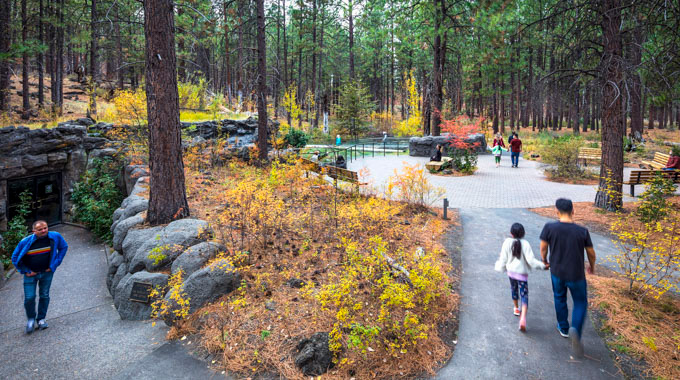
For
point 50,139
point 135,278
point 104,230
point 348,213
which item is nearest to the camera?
point 135,278

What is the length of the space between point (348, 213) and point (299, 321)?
9.08 feet

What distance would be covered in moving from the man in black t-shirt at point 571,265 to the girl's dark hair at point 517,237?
1.03ft

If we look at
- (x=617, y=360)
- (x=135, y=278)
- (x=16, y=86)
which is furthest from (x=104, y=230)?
(x=16, y=86)

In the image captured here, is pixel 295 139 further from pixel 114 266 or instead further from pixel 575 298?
pixel 575 298

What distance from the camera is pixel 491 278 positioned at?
20.1ft

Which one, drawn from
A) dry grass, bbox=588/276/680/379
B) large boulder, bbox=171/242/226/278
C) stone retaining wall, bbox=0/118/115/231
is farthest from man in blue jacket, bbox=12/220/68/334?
stone retaining wall, bbox=0/118/115/231

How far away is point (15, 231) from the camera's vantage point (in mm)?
12203

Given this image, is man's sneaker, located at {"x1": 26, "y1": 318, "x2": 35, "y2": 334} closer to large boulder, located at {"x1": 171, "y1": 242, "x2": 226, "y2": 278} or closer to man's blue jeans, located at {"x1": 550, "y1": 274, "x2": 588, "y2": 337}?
large boulder, located at {"x1": 171, "y1": 242, "x2": 226, "y2": 278}

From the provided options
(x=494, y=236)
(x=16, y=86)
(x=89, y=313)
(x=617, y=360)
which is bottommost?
(x=89, y=313)

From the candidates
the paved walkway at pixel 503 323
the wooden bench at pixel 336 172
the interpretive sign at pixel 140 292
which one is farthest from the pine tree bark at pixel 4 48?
the paved walkway at pixel 503 323

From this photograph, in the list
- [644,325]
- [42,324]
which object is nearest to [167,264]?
[42,324]

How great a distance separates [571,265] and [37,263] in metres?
7.91

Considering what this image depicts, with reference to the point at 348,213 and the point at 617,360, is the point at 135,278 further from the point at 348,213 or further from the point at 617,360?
the point at 617,360

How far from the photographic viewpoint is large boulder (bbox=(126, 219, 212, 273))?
6348 mm
